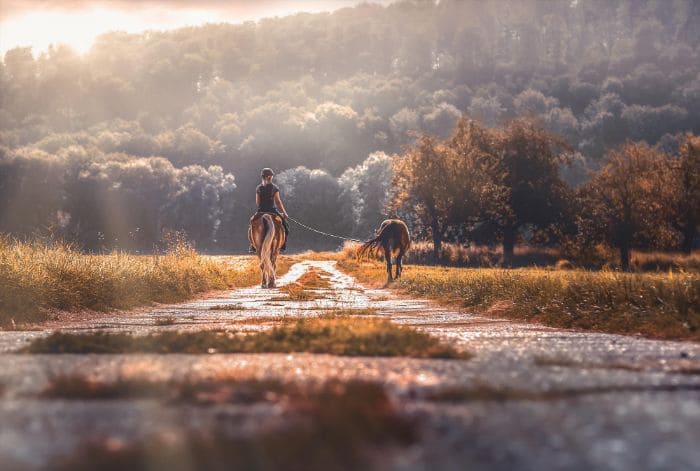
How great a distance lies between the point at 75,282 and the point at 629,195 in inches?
1640

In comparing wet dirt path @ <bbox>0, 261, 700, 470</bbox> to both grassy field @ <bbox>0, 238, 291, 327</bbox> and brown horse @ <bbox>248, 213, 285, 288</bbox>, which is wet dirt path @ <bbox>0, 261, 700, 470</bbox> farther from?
brown horse @ <bbox>248, 213, 285, 288</bbox>

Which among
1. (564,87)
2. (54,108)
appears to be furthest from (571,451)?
(54,108)

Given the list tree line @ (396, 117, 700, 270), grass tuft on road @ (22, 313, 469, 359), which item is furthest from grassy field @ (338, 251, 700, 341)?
tree line @ (396, 117, 700, 270)

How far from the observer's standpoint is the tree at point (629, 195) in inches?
1918

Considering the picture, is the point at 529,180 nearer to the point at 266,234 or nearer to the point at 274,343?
the point at 266,234

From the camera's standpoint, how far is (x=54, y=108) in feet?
535

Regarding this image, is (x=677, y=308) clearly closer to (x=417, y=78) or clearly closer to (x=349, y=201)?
(x=349, y=201)

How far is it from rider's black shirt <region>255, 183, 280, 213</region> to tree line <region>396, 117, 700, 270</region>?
94.7 ft

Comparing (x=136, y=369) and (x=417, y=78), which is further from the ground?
(x=417, y=78)

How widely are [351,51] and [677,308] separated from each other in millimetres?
180845

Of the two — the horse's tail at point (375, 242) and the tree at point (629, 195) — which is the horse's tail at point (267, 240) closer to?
the horse's tail at point (375, 242)

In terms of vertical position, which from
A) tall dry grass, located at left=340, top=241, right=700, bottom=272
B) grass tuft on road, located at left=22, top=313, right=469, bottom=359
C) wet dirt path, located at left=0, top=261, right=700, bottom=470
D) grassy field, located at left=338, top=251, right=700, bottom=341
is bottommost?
tall dry grass, located at left=340, top=241, right=700, bottom=272

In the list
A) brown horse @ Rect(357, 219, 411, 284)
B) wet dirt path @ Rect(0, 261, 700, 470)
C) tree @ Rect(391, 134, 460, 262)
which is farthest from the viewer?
tree @ Rect(391, 134, 460, 262)

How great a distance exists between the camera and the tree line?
48.9 m
